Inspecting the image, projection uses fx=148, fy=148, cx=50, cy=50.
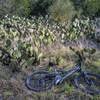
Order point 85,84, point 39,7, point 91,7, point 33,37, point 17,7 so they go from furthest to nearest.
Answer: point 39,7, point 91,7, point 17,7, point 33,37, point 85,84

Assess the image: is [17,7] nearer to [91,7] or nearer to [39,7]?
[39,7]

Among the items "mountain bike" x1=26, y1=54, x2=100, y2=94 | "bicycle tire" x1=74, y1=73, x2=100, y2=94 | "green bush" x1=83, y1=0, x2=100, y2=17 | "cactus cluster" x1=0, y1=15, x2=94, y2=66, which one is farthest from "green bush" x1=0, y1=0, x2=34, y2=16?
"bicycle tire" x1=74, y1=73, x2=100, y2=94

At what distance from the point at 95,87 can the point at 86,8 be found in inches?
545

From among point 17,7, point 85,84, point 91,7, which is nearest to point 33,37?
point 85,84

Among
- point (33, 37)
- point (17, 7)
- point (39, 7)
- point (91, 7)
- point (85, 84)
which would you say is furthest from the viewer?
point (39, 7)

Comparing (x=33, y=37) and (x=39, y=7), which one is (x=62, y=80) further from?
(x=39, y=7)

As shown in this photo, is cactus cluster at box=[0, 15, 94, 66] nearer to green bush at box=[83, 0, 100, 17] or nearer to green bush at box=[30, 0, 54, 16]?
green bush at box=[83, 0, 100, 17]

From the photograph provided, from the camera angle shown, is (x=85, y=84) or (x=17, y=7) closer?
(x=85, y=84)

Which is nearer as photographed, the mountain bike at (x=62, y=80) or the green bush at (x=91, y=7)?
the mountain bike at (x=62, y=80)

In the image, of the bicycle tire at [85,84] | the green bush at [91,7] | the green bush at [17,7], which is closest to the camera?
the bicycle tire at [85,84]

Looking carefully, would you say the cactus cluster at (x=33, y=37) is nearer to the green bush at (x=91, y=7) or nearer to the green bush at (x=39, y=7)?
the green bush at (x=91, y=7)

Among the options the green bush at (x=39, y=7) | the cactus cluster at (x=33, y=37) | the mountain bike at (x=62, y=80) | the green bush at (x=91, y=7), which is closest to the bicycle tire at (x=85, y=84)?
the mountain bike at (x=62, y=80)

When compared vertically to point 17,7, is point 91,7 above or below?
above

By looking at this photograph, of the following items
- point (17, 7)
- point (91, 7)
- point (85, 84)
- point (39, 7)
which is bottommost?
point (85, 84)
